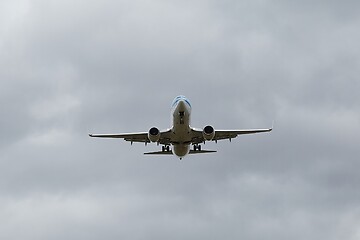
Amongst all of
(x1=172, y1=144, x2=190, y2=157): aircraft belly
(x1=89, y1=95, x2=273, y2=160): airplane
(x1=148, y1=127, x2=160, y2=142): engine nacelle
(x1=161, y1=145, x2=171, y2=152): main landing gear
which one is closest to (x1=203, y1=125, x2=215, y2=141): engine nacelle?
(x1=89, y1=95, x2=273, y2=160): airplane

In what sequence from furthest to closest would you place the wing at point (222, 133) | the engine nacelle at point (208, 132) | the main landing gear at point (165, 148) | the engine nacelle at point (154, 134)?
the main landing gear at point (165, 148) < the wing at point (222, 133) < the engine nacelle at point (208, 132) < the engine nacelle at point (154, 134)

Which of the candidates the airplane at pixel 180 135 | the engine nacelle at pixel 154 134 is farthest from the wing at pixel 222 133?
the engine nacelle at pixel 154 134

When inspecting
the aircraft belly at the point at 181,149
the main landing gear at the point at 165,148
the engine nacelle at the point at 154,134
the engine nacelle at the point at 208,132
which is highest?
the main landing gear at the point at 165,148

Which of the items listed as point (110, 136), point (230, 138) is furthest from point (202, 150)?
point (110, 136)

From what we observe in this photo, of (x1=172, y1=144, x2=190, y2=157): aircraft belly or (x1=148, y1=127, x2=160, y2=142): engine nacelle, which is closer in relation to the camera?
(x1=148, y1=127, x2=160, y2=142): engine nacelle

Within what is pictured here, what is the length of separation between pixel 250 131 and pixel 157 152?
401 inches

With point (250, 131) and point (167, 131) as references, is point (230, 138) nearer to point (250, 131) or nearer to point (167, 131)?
point (250, 131)

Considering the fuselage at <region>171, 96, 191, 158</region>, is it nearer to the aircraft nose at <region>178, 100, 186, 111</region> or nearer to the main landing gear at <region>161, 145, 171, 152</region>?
the aircraft nose at <region>178, 100, 186, 111</region>

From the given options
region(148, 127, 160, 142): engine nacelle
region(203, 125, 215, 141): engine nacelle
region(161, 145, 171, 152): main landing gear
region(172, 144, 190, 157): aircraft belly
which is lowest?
region(148, 127, 160, 142): engine nacelle

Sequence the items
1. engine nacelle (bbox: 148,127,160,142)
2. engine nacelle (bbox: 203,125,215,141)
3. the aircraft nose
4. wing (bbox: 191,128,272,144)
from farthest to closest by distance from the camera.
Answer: wing (bbox: 191,128,272,144) → engine nacelle (bbox: 203,125,215,141) → engine nacelle (bbox: 148,127,160,142) → the aircraft nose

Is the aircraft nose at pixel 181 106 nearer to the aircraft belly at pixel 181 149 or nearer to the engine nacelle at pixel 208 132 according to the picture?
the engine nacelle at pixel 208 132

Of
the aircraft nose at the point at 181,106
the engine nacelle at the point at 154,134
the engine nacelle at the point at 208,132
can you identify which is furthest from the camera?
the engine nacelle at the point at 208,132

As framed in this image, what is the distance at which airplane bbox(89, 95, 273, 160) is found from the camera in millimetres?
95625

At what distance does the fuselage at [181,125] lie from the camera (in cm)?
9456
